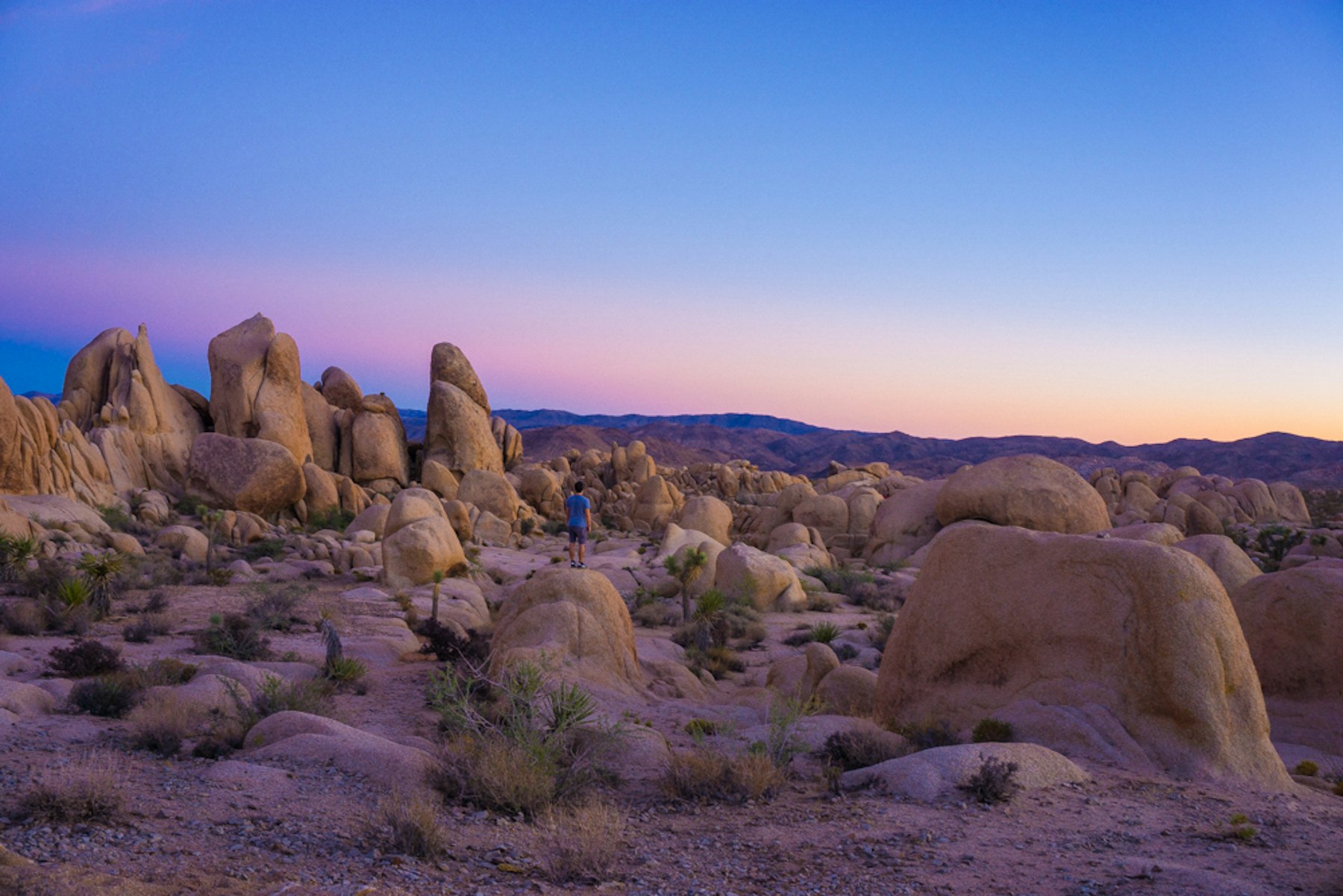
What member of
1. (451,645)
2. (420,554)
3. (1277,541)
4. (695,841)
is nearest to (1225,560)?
(695,841)

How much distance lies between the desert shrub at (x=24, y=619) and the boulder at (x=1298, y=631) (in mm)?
16952

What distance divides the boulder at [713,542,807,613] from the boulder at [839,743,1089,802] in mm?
13054

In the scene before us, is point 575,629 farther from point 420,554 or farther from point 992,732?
point 420,554

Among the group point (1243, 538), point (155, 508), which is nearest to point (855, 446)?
point (1243, 538)

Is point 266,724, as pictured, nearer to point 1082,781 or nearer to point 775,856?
point 775,856

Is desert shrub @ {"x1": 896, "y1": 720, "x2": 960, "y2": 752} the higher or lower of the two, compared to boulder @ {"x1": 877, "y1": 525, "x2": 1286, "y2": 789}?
lower

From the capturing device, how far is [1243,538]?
30.0 m

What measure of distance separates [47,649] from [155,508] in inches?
724

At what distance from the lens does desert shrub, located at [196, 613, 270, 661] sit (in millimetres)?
13000

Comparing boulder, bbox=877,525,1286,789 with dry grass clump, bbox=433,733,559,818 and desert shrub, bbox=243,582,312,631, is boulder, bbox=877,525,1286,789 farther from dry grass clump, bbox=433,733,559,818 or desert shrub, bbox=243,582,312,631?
desert shrub, bbox=243,582,312,631

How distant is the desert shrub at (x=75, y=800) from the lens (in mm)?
5535

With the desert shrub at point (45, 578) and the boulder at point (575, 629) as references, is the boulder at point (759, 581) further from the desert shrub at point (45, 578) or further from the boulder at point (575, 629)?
the desert shrub at point (45, 578)

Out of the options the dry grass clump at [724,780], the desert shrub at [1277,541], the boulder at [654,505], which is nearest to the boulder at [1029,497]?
the desert shrub at [1277,541]

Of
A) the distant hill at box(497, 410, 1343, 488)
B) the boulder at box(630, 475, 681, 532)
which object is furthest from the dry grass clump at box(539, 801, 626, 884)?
the distant hill at box(497, 410, 1343, 488)
